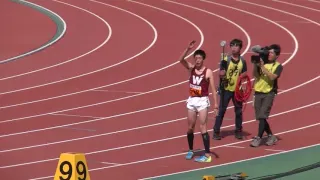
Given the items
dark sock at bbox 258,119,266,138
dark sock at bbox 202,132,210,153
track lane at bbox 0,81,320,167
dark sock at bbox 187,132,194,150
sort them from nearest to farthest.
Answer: dark sock at bbox 202,132,210,153 < dark sock at bbox 187,132,194,150 < dark sock at bbox 258,119,266,138 < track lane at bbox 0,81,320,167

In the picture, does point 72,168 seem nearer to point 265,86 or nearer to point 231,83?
point 265,86

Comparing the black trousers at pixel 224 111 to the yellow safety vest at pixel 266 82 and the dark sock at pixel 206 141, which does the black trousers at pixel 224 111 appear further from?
the dark sock at pixel 206 141

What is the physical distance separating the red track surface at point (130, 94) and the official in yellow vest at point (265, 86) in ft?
1.12

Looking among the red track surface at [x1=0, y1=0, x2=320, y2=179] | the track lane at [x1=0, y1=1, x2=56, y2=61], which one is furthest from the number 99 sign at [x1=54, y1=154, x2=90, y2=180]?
the track lane at [x1=0, y1=1, x2=56, y2=61]

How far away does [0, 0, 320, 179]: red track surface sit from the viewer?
13.8m

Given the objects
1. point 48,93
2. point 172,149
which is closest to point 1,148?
point 172,149

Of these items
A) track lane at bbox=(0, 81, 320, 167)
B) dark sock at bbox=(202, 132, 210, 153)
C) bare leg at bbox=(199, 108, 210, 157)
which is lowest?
track lane at bbox=(0, 81, 320, 167)

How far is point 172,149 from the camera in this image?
46.1ft

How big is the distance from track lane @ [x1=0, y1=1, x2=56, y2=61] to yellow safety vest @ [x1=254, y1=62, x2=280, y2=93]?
279 inches

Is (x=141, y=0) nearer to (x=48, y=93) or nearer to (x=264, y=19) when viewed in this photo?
(x=264, y=19)

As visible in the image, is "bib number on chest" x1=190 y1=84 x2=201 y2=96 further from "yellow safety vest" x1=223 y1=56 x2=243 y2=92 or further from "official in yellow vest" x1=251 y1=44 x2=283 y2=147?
"yellow safety vest" x1=223 y1=56 x2=243 y2=92

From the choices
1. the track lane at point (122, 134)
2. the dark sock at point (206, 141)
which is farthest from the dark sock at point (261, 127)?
the dark sock at point (206, 141)

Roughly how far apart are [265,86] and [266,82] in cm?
6

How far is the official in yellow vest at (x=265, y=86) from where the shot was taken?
45.6 ft
